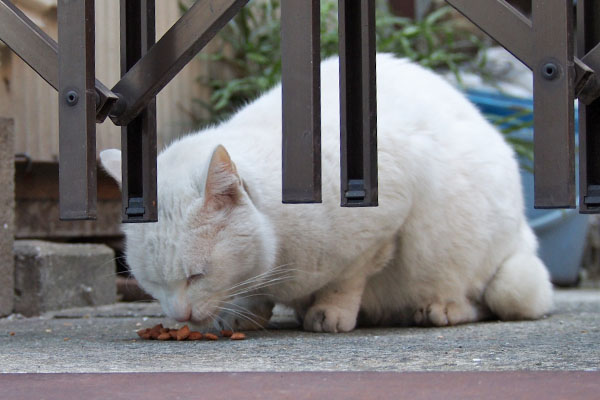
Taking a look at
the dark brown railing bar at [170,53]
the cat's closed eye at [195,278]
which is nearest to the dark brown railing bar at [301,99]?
the dark brown railing bar at [170,53]

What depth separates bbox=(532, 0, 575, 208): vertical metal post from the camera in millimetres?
1814

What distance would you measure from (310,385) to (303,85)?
26.5 inches

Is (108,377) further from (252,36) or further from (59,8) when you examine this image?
(252,36)

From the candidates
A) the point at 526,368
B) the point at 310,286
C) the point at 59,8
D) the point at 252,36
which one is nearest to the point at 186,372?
the point at 526,368

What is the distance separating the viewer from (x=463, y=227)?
3268 mm

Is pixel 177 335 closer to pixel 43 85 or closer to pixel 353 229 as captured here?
pixel 353 229

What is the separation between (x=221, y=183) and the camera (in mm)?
2631

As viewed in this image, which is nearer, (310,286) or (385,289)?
(310,286)

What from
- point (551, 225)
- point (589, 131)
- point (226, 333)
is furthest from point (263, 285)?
point (551, 225)

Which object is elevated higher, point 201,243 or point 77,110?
point 77,110

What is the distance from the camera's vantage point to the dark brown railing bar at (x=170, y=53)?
2.00 m

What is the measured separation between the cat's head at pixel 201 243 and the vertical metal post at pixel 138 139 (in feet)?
1.22

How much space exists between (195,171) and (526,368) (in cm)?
126

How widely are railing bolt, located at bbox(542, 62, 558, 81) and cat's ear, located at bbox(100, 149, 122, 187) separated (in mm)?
1543
